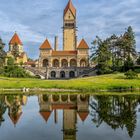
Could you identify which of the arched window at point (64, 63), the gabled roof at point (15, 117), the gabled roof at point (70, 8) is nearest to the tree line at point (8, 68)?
the arched window at point (64, 63)

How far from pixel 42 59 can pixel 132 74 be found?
6284cm

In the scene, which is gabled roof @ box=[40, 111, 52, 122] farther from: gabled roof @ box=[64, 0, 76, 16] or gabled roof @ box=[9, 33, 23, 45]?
gabled roof @ box=[64, 0, 76, 16]

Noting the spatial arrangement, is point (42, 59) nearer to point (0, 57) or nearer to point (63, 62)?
point (63, 62)

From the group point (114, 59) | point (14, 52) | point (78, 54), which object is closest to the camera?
point (114, 59)

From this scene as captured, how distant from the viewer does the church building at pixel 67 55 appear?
11912 cm

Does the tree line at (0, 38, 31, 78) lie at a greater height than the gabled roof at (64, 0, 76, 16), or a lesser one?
lesser

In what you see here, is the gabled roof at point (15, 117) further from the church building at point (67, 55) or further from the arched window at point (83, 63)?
the arched window at point (83, 63)

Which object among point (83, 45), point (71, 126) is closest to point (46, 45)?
point (83, 45)

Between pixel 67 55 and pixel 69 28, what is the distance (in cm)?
1692

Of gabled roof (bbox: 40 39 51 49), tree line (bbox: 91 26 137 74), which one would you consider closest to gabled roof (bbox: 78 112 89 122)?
tree line (bbox: 91 26 137 74)

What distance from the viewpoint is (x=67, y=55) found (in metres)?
131

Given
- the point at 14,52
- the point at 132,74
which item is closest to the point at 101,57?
the point at 132,74

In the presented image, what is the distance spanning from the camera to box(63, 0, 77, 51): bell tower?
141 meters

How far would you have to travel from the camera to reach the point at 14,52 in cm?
11600
